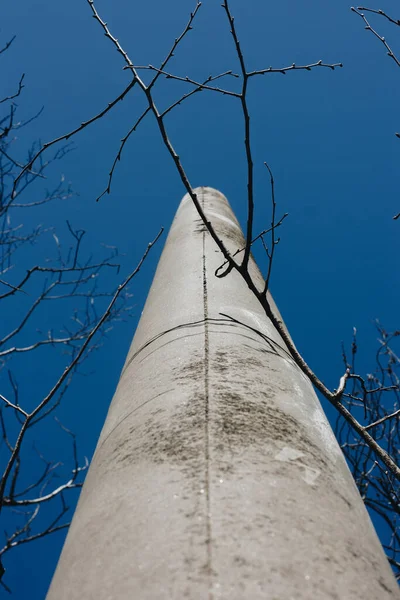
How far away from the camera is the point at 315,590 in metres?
0.66

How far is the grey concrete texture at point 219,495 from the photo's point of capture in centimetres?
68

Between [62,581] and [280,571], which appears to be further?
[62,581]

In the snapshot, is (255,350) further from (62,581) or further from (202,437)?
(62,581)

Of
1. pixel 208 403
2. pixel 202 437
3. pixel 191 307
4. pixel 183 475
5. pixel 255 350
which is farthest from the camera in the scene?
pixel 191 307

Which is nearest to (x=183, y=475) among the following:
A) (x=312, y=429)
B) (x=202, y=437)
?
(x=202, y=437)

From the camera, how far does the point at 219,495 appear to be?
2.67ft

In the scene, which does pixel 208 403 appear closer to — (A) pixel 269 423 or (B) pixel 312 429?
(A) pixel 269 423

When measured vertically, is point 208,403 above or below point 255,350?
below

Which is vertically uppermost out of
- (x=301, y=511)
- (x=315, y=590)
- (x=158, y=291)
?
A: (x=158, y=291)

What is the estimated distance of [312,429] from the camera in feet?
3.86

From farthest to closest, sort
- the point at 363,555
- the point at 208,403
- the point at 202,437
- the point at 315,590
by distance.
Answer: the point at 208,403 → the point at 202,437 → the point at 363,555 → the point at 315,590

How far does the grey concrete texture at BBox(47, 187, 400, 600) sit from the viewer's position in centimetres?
68

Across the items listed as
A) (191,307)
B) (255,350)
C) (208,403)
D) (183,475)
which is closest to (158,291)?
(191,307)

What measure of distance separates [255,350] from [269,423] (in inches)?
16.7
